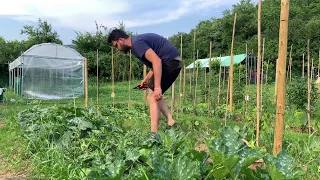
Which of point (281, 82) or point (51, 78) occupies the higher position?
point (51, 78)

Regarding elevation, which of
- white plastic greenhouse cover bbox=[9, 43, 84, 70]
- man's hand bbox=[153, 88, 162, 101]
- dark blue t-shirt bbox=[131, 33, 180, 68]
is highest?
white plastic greenhouse cover bbox=[9, 43, 84, 70]

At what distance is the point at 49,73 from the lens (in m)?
14.3

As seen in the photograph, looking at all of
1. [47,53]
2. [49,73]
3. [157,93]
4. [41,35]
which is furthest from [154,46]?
[41,35]

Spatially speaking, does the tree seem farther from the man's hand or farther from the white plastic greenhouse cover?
the man's hand

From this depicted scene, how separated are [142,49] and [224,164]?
6.98 ft

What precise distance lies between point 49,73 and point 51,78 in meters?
0.23

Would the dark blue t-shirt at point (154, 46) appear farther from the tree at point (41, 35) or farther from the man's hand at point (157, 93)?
the tree at point (41, 35)

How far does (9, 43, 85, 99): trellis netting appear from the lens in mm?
13742

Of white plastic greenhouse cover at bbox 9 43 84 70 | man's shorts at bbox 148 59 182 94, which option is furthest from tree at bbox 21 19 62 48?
man's shorts at bbox 148 59 182 94

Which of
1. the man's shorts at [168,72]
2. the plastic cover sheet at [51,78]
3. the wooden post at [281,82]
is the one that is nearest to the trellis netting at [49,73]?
the plastic cover sheet at [51,78]

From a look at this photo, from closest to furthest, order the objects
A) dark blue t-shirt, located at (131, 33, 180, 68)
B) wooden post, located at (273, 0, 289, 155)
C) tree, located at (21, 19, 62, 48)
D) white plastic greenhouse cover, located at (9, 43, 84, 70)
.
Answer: wooden post, located at (273, 0, 289, 155)
dark blue t-shirt, located at (131, 33, 180, 68)
white plastic greenhouse cover, located at (9, 43, 84, 70)
tree, located at (21, 19, 62, 48)

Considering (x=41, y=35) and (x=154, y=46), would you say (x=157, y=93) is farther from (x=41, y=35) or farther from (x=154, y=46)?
(x=41, y=35)

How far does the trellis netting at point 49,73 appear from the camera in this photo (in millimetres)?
13742

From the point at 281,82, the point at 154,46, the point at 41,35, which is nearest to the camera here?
the point at 281,82
